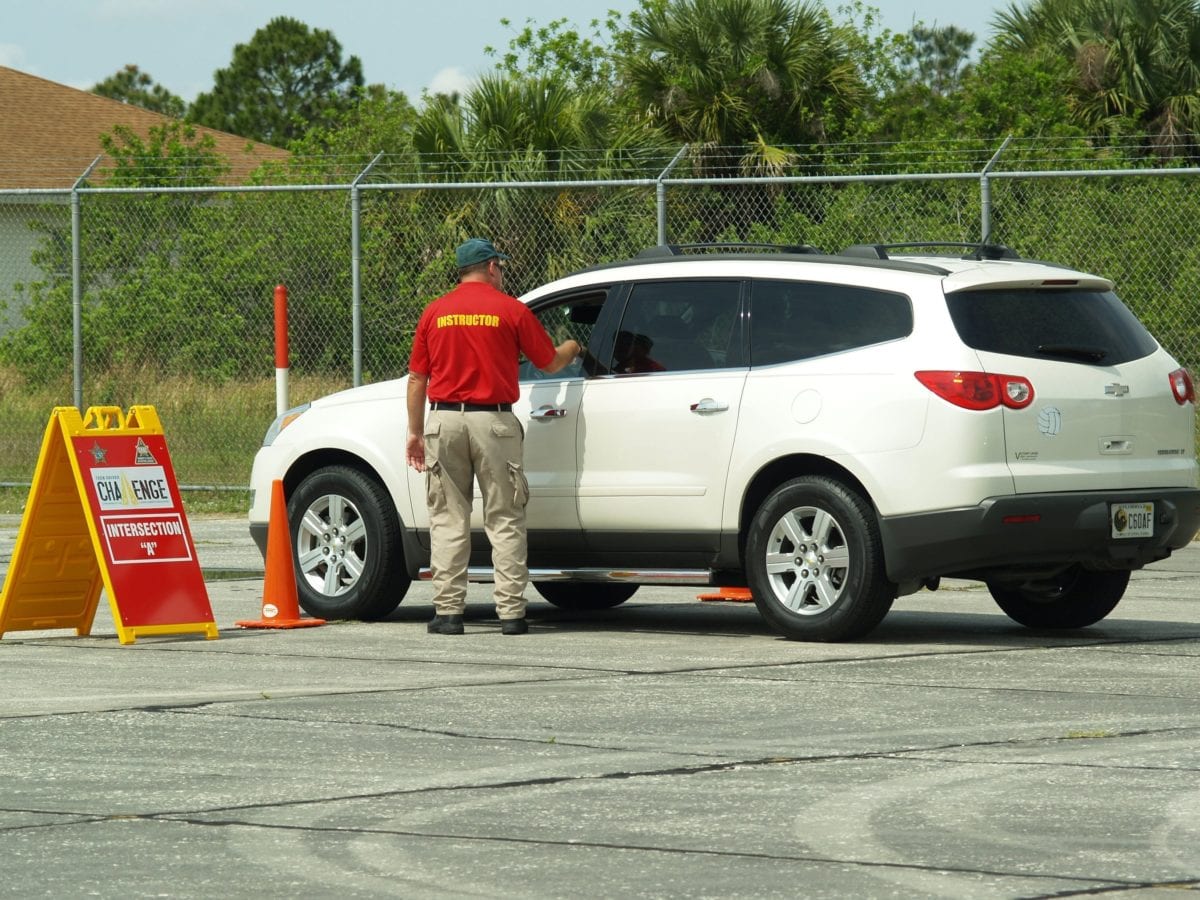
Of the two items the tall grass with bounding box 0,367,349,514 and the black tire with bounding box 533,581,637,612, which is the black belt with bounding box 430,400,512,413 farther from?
the tall grass with bounding box 0,367,349,514

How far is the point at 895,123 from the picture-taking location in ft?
131

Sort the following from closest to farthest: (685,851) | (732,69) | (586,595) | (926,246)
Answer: (685,851), (926,246), (586,595), (732,69)

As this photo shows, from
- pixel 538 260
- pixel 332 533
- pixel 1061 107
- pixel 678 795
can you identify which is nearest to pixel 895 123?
pixel 1061 107

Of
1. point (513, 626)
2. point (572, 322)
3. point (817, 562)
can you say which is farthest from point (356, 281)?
point (817, 562)

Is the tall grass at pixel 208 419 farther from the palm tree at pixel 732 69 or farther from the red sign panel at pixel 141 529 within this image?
the palm tree at pixel 732 69

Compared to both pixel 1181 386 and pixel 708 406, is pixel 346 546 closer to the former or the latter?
pixel 708 406

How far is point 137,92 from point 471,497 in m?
75.0

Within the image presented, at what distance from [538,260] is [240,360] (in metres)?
2.77

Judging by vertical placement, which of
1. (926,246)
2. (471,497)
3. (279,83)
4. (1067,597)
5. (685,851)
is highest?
(279,83)

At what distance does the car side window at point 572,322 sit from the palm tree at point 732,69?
1896 centimetres

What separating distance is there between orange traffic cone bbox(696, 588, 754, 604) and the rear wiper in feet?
9.20

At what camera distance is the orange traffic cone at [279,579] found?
11.2m

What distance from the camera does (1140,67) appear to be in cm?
3130

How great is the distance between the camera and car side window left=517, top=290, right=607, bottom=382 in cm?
1092
